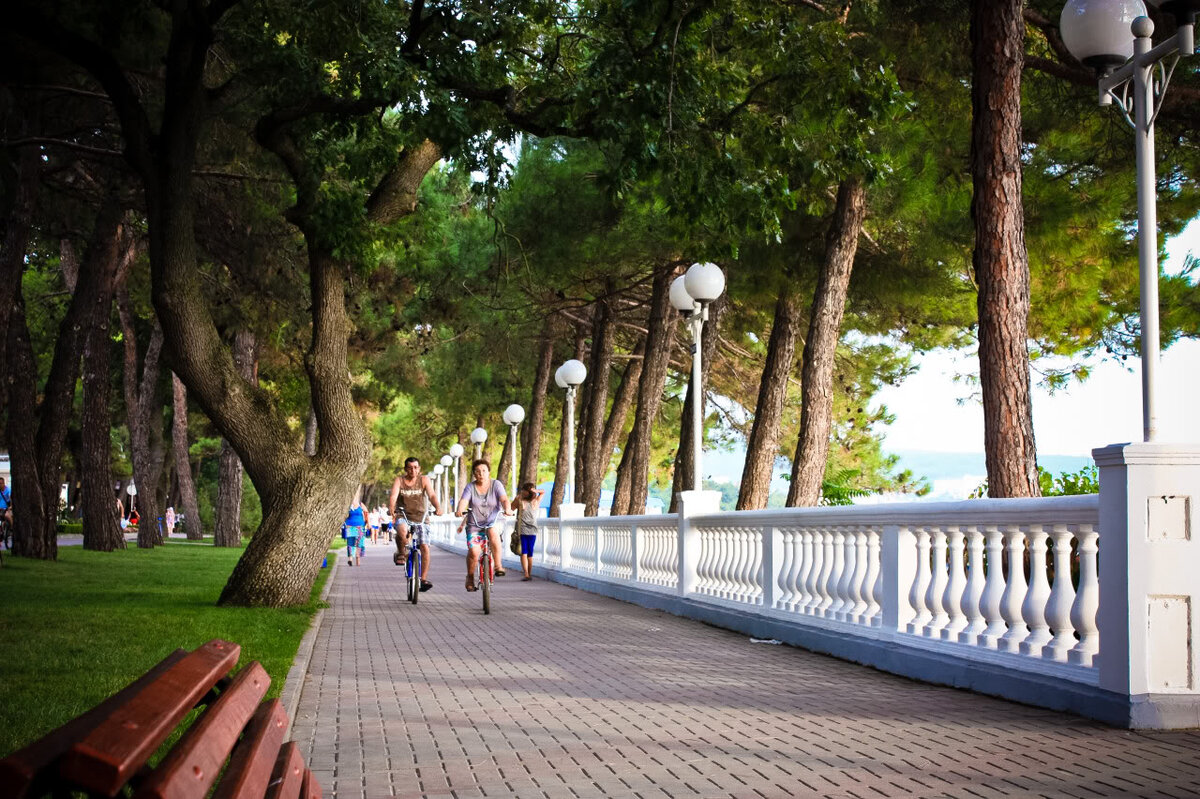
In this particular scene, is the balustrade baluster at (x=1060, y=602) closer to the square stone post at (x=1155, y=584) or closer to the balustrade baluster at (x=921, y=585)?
the square stone post at (x=1155, y=584)

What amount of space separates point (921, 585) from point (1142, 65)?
12.2 feet

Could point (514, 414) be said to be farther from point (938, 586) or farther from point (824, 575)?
point (938, 586)

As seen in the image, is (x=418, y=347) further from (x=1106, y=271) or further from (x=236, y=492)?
(x=1106, y=271)

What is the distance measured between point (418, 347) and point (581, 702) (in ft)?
120

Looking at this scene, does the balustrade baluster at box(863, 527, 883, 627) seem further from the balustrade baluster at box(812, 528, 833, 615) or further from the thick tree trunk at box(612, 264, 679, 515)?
the thick tree trunk at box(612, 264, 679, 515)

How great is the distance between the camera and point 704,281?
1552cm

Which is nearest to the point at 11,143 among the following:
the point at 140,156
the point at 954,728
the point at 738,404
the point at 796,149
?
the point at 140,156

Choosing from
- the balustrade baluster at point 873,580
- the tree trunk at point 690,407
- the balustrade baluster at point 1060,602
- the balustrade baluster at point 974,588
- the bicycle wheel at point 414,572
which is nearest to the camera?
the balustrade baluster at point 1060,602

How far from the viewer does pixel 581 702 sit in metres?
8.16

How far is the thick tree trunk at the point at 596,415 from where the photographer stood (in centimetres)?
3356

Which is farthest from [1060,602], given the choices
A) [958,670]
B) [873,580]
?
[873,580]

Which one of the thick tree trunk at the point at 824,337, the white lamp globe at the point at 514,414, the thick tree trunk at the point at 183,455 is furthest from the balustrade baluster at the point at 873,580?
the thick tree trunk at the point at 183,455

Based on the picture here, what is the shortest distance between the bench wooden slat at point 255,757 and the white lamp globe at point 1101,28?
23.7 feet

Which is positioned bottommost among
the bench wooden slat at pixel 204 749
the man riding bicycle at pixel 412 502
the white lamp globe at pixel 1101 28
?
the bench wooden slat at pixel 204 749
